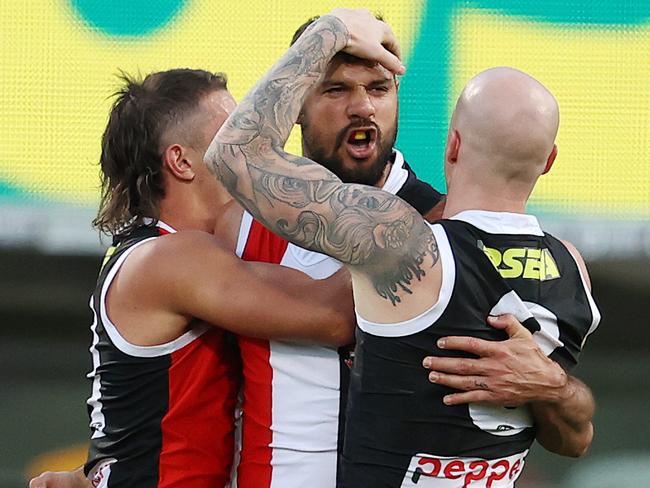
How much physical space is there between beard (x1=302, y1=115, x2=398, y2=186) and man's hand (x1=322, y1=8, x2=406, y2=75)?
27 cm

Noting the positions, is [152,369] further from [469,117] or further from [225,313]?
[469,117]

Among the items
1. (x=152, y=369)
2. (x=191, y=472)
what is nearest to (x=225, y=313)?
(x=152, y=369)

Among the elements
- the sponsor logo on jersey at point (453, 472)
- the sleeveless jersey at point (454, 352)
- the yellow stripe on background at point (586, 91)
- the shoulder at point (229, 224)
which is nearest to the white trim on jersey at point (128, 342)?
the shoulder at point (229, 224)

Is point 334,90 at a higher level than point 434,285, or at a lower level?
higher

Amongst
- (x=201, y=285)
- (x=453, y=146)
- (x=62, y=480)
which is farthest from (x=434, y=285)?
(x=62, y=480)

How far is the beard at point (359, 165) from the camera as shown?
2303 mm

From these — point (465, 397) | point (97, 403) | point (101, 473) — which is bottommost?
point (101, 473)

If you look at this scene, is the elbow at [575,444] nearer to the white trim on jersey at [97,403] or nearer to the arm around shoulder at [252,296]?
the arm around shoulder at [252,296]

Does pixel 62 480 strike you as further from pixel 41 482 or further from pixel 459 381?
pixel 459 381

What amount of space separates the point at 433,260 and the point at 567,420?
480 millimetres

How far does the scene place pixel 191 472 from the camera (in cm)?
216

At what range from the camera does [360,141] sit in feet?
7.62

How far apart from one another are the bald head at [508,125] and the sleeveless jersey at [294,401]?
0.39m

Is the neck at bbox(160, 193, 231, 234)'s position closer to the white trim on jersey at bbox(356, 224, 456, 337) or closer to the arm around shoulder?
the arm around shoulder
